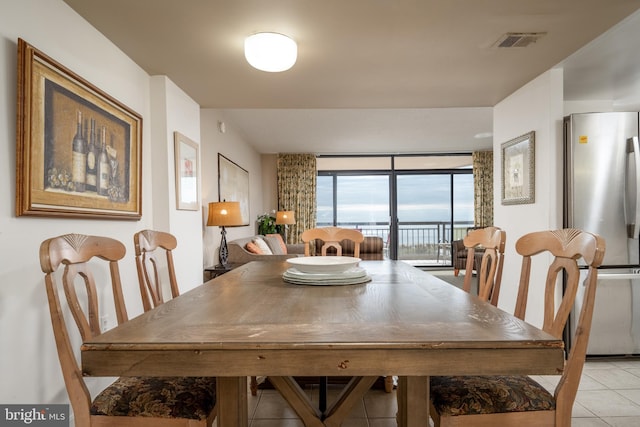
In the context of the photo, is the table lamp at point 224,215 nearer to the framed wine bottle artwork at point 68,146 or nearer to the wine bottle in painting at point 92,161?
the framed wine bottle artwork at point 68,146

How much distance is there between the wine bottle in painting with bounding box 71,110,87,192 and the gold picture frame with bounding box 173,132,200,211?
1.04m

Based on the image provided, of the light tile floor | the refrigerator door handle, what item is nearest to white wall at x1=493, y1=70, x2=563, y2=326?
the refrigerator door handle

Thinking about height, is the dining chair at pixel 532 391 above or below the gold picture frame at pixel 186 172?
below

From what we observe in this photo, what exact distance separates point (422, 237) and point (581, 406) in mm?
6277

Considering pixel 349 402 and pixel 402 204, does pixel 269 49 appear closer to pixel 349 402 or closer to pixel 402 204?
pixel 349 402

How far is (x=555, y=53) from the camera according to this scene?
2.49m

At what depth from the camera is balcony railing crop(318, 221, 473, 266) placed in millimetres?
8180

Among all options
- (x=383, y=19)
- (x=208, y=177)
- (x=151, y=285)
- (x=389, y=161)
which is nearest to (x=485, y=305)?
(x=151, y=285)

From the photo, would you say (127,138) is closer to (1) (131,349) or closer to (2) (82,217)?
(2) (82,217)

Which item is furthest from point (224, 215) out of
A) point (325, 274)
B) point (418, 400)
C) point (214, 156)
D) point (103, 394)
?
point (418, 400)

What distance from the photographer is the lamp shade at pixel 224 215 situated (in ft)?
12.4

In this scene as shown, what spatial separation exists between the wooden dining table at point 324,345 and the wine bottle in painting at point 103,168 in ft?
4.27

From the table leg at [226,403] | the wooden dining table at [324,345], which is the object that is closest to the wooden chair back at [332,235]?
the wooden dining table at [324,345]

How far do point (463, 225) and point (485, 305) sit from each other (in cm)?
744
